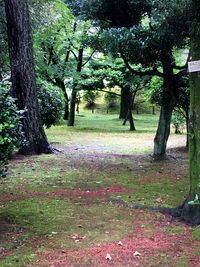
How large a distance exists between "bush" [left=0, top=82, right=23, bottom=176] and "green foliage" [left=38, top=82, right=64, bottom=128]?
8.85 m

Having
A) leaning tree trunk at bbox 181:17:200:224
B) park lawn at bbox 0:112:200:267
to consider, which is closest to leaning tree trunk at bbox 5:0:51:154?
park lawn at bbox 0:112:200:267

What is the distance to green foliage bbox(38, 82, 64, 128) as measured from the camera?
13484mm

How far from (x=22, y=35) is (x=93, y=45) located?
1.81m

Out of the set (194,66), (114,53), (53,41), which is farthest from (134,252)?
(53,41)

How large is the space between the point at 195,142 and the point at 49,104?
908 centimetres

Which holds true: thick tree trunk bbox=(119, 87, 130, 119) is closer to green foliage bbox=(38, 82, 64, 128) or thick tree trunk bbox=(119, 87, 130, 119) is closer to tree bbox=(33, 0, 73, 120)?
tree bbox=(33, 0, 73, 120)

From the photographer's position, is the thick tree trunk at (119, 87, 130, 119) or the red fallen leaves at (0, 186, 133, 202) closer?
the red fallen leaves at (0, 186, 133, 202)

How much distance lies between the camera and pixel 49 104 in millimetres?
13602

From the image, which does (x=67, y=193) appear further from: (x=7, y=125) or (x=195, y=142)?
(x=7, y=125)

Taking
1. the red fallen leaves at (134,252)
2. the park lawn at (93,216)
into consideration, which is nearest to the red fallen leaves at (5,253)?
the park lawn at (93,216)

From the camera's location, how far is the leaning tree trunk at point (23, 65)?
406 inches

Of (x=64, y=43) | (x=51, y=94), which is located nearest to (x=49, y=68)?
(x=64, y=43)

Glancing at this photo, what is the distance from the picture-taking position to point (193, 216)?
5.02 metres

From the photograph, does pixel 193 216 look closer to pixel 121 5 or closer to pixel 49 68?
pixel 121 5
